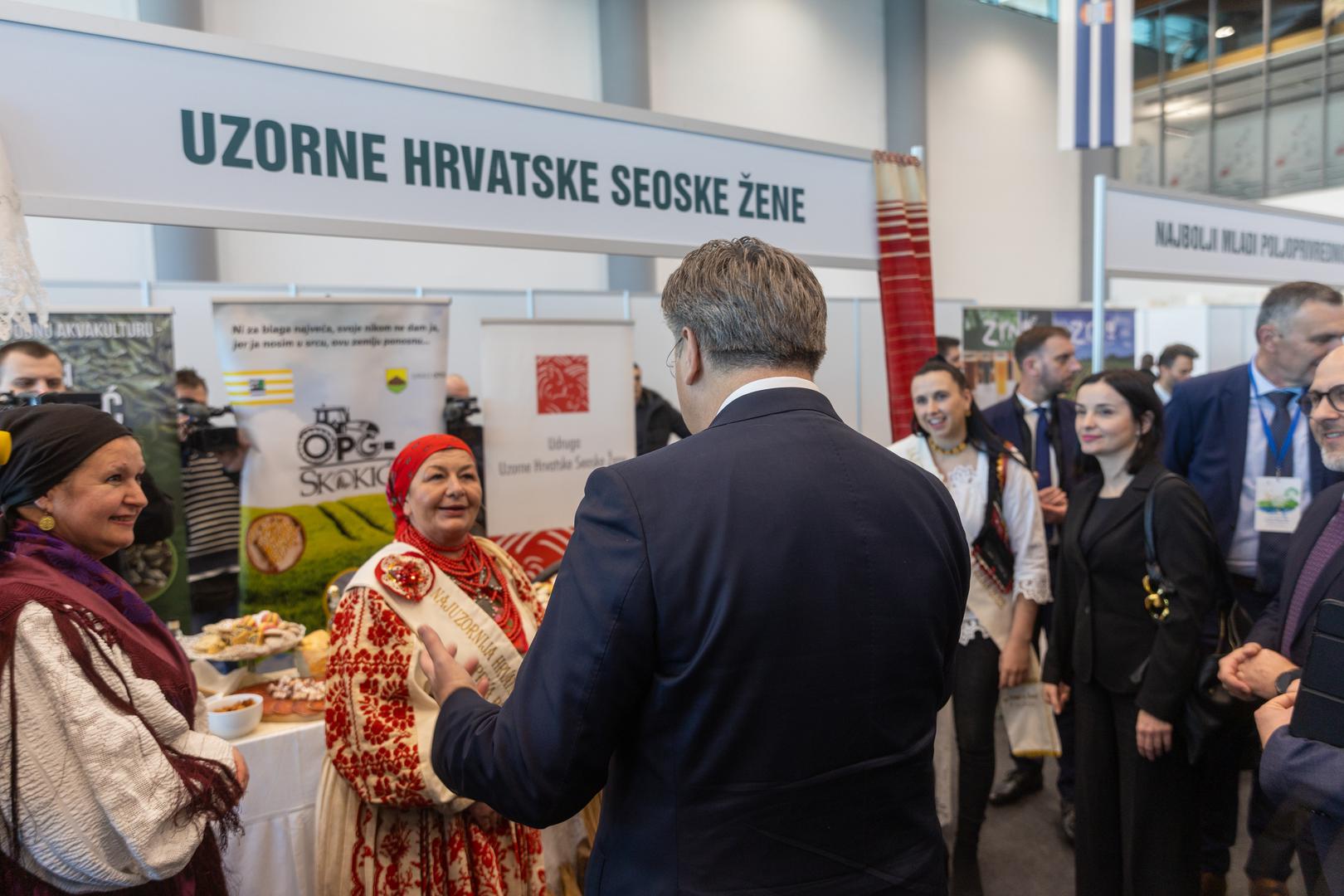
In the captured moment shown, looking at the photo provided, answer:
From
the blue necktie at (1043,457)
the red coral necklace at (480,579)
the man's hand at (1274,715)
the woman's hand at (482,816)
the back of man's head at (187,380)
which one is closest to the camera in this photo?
the man's hand at (1274,715)

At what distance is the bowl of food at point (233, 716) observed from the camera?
88.1 inches

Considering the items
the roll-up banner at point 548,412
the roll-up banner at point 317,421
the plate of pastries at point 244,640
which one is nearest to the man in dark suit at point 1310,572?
the plate of pastries at point 244,640

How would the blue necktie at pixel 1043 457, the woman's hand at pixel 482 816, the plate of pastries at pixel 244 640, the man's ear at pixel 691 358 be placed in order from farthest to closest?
the blue necktie at pixel 1043 457
the plate of pastries at pixel 244 640
the woman's hand at pixel 482 816
the man's ear at pixel 691 358

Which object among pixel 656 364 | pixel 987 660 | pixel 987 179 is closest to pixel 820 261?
pixel 987 660

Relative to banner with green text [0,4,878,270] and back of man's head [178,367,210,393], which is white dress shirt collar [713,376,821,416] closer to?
banner with green text [0,4,878,270]

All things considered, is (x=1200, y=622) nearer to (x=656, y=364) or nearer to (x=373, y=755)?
(x=373, y=755)

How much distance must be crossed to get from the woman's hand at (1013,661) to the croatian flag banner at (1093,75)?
2137 millimetres

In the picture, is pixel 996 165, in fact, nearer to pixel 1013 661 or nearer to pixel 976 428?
pixel 976 428

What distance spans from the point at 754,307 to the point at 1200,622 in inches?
69.7

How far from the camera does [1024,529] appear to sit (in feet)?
9.13

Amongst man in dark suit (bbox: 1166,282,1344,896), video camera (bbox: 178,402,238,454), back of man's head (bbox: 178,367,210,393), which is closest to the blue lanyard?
man in dark suit (bbox: 1166,282,1344,896)

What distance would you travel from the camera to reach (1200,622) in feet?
7.39

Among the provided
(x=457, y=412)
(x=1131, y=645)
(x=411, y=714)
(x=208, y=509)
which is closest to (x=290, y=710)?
(x=411, y=714)

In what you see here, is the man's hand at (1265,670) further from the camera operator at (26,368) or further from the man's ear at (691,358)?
the camera operator at (26,368)
